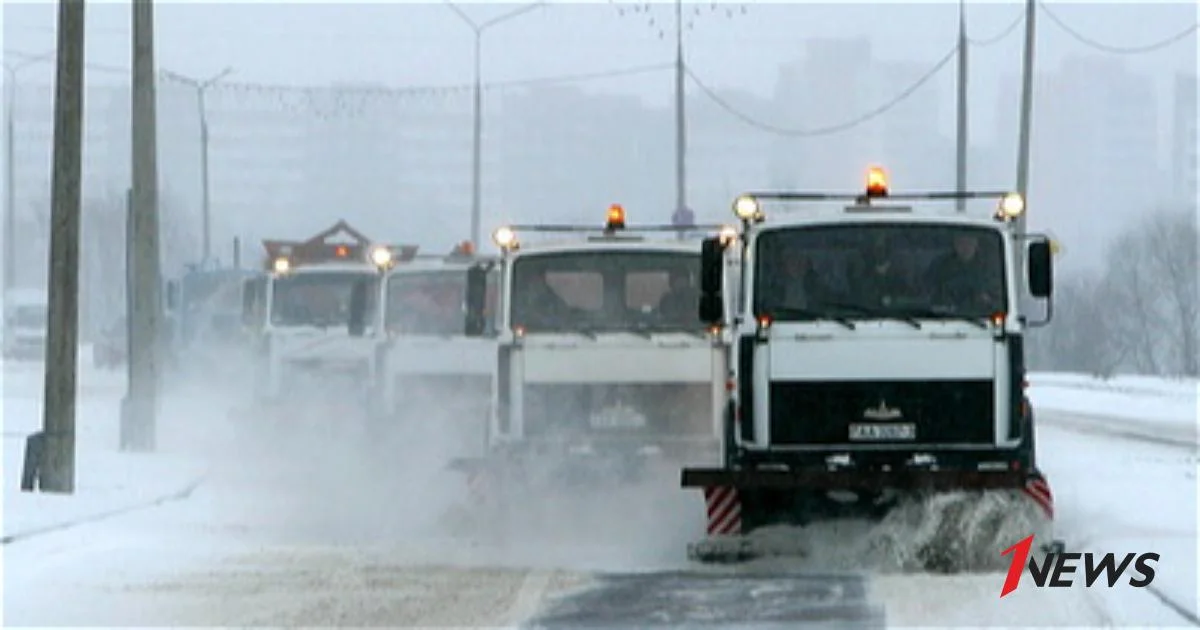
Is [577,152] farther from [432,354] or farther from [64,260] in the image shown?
[64,260]

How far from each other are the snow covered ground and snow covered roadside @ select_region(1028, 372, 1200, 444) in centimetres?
816

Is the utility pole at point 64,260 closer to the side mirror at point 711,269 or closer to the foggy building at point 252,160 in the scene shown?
the side mirror at point 711,269

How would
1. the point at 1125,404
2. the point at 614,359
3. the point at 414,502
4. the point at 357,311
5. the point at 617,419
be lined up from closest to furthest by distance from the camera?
the point at 617,419, the point at 614,359, the point at 414,502, the point at 357,311, the point at 1125,404

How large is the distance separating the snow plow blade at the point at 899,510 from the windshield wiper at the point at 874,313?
3.32 feet

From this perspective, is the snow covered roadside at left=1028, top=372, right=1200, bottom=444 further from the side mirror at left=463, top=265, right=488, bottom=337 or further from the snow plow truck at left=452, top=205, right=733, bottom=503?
the side mirror at left=463, top=265, right=488, bottom=337

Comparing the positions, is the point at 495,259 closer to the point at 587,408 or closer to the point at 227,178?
the point at 587,408

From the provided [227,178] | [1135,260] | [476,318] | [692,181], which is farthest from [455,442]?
[227,178]

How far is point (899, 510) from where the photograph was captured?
52.0 feet

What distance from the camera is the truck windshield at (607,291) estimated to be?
1936cm

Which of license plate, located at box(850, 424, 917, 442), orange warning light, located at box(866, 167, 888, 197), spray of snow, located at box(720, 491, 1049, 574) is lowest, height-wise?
spray of snow, located at box(720, 491, 1049, 574)

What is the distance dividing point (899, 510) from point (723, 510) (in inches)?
47.4

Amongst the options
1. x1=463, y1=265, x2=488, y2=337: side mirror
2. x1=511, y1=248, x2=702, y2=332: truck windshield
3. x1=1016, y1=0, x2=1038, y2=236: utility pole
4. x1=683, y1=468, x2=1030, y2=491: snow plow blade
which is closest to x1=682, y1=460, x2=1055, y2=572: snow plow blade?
x1=683, y1=468, x2=1030, y2=491: snow plow blade

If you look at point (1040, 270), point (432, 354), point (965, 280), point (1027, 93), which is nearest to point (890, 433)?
point (965, 280)

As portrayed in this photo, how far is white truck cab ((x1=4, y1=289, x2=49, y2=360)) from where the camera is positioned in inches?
3103
